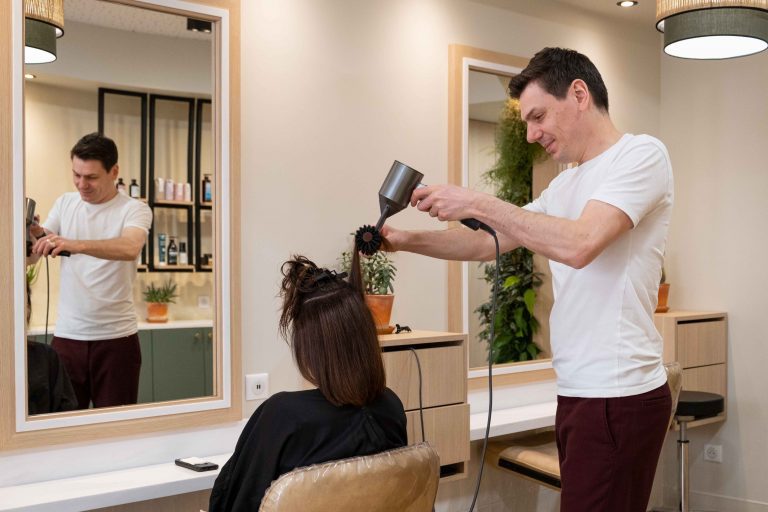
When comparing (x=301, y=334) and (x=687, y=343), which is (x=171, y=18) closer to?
(x=301, y=334)

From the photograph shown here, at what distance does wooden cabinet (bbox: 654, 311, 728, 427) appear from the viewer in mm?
3928

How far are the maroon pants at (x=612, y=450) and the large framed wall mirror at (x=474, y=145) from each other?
1639 mm

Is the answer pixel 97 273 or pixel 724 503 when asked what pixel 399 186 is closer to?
pixel 97 273

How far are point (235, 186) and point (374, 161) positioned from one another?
0.64 m

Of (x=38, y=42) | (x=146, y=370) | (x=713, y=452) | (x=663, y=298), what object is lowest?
(x=713, y=452)

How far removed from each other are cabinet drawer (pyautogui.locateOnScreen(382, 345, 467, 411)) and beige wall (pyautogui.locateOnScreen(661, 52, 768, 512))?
1.87 meters

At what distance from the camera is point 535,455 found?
3.20m

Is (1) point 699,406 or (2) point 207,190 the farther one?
(1) point 699,406

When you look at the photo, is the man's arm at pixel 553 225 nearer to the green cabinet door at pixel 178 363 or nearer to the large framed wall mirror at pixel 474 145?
the green cabinet door at pixel 178 363

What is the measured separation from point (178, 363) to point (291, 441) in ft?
3.69

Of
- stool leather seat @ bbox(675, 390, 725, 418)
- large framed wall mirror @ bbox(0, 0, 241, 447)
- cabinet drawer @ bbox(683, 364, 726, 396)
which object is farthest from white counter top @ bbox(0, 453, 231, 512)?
cabinet drawer @ bbox(683, 364, 726, 396)

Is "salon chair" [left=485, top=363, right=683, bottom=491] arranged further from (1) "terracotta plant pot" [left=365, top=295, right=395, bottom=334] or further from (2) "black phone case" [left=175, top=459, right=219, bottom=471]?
(2) "black phone case" [left=175, top=459, right=219, bottom=471]

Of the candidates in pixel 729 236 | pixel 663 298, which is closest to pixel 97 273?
pixel 663 298

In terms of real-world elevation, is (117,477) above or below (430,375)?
below
